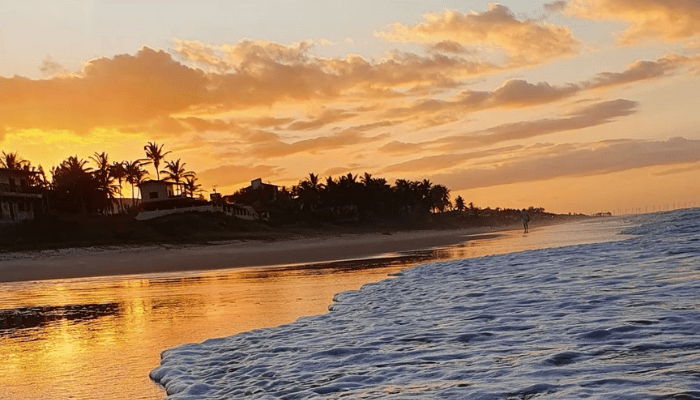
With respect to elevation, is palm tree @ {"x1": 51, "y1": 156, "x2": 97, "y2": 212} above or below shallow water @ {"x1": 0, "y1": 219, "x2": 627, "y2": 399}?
above

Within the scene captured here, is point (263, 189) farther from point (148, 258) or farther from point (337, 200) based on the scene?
point (148, 258)

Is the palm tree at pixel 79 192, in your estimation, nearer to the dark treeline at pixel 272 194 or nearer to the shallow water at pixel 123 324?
the dark treeline at pixel 272 194

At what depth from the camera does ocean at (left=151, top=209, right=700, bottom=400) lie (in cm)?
583

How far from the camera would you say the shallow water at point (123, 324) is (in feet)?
23.7

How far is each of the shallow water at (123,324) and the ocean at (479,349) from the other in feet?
1.79

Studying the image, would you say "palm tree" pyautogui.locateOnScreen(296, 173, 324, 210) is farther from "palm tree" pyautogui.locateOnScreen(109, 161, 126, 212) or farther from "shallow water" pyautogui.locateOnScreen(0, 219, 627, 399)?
"shallow water" pyautogui.locateOnScreen(0, 219, 627, 399)

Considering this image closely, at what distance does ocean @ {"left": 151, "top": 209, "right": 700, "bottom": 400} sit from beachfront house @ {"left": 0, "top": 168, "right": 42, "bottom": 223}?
65.1 meters

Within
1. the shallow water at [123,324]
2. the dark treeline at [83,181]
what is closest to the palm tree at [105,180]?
the dark treeline at [83,181]

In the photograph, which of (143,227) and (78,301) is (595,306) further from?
(143,227)

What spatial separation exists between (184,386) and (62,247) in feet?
157

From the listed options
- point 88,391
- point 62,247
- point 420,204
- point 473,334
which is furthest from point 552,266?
point 420,204

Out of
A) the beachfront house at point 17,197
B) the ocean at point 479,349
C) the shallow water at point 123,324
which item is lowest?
the ocean at point 479,349

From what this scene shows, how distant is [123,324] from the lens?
11664 mm

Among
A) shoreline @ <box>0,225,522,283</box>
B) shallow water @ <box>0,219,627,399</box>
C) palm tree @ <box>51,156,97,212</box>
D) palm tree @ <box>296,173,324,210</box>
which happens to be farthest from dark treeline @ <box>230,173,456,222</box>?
shallow water @ <box>0,219,627,399</box>
